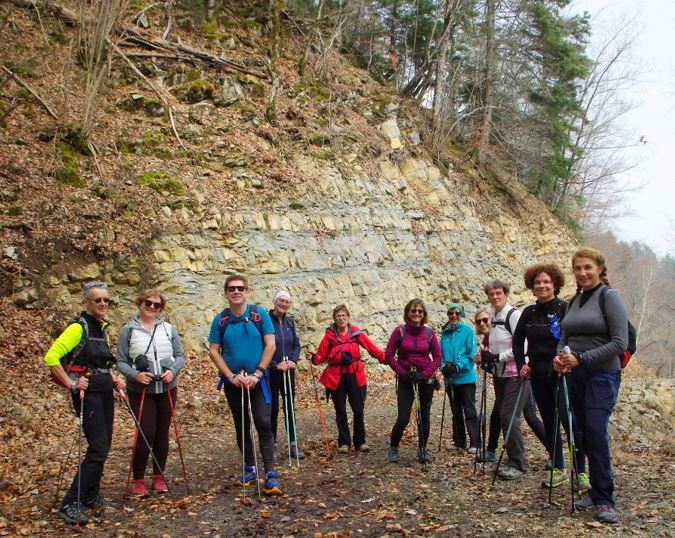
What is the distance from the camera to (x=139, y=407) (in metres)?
5.83

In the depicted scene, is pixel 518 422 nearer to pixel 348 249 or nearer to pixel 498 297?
pixel 498 297

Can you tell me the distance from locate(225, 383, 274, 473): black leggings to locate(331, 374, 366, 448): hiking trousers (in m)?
1.75

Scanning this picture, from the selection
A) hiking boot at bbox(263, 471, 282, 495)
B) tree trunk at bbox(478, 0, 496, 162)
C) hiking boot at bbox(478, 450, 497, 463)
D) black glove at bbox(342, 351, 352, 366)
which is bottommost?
hiking boot at bbox(478, 450, 497, 463)

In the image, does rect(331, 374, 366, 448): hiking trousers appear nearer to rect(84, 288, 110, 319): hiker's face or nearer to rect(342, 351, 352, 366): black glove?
rect(342, 351, 352, 366): black glove

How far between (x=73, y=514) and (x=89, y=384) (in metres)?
1.16

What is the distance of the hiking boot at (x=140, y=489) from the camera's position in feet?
19.1

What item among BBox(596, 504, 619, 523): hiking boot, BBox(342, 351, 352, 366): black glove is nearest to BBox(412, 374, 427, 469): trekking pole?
BBox(342, 351, 352, 366): black glove

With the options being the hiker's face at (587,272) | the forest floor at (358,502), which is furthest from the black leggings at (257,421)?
the hiker's face at (587,272)

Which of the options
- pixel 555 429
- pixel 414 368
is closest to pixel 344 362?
pixel 414 368

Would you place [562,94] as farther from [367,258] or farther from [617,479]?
[617,479]

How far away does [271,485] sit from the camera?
576 centimetres

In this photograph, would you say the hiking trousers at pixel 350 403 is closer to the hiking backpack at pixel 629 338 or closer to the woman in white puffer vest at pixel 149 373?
the woman in white puffer vest at pixel 149 373

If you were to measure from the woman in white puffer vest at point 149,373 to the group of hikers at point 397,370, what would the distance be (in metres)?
0.01

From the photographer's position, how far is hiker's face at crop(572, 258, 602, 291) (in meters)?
5.08
